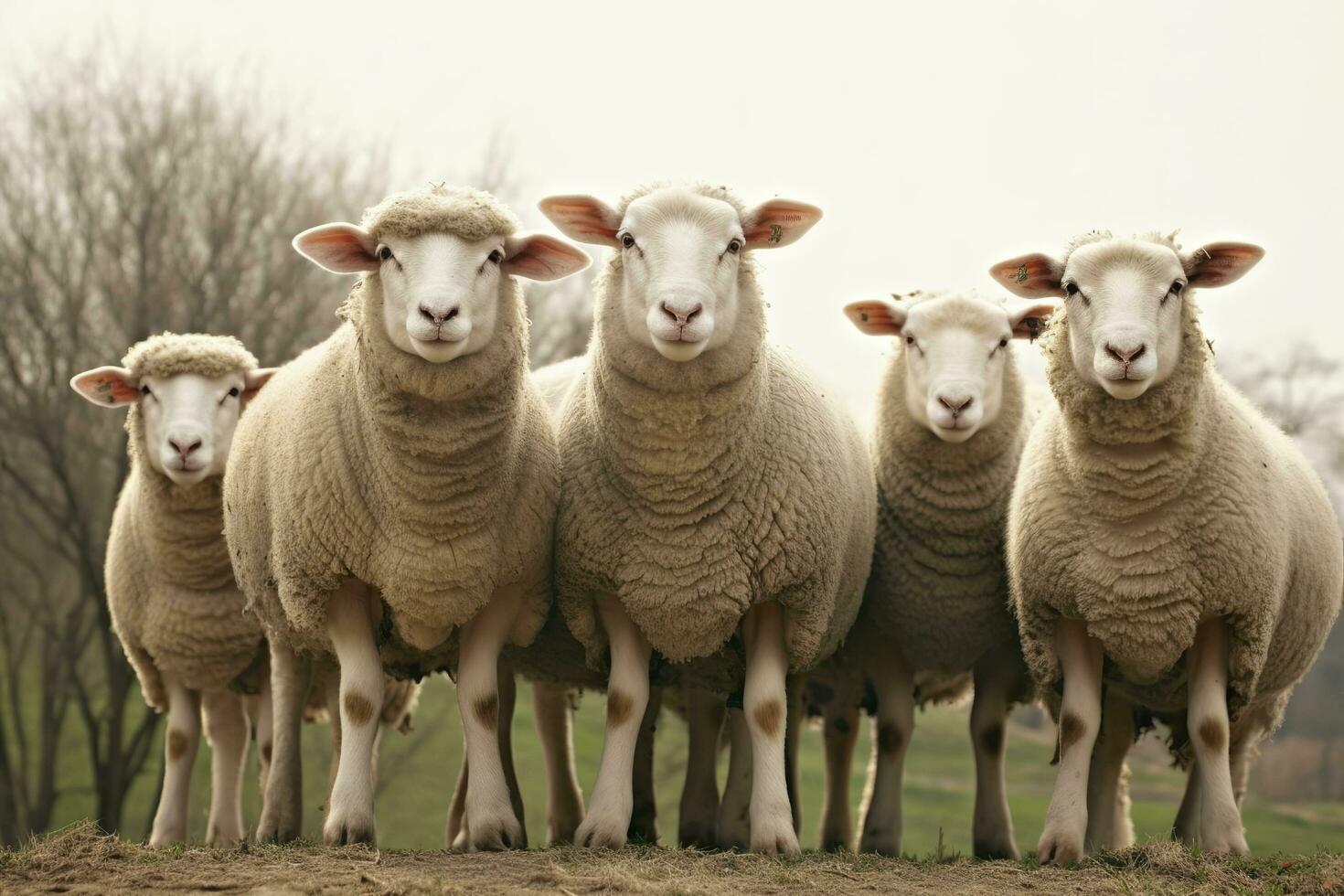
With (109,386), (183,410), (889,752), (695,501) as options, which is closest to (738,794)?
(889,752)

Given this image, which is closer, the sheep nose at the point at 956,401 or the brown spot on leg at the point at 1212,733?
the brown spot on leg at the point at 1212,733

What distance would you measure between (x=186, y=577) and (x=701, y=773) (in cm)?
263

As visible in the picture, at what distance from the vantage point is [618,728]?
5965mm

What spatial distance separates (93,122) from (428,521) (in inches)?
409

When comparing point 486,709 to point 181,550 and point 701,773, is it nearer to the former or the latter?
point 701,773

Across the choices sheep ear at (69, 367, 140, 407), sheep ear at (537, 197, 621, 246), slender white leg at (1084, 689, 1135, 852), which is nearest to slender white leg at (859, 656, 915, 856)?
slender white leg at (1084, 689, 1135, 852)

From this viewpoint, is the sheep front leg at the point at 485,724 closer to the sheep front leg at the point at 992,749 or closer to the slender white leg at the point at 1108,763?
the sheep front leg at the point at 992,749

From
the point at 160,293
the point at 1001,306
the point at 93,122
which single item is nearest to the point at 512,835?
the point at 1001,306

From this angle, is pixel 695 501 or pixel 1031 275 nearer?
pixel 695 501

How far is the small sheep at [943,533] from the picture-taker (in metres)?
6.90

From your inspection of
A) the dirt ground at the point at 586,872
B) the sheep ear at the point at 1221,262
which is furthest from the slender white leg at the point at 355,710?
the sheep ear at the point at 1221,262

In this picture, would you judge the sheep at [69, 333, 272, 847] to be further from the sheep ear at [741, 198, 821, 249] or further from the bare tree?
the bare tree

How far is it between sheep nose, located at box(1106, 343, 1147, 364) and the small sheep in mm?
1134

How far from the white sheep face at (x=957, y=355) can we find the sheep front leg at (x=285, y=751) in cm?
298
